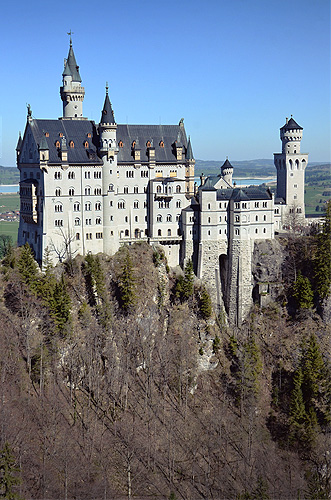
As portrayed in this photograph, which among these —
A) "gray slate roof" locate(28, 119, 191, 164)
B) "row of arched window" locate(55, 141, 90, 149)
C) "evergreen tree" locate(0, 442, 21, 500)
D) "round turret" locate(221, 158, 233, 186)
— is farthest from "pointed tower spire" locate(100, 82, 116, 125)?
"evergreen tree" locate(0, 442, 21, 500)

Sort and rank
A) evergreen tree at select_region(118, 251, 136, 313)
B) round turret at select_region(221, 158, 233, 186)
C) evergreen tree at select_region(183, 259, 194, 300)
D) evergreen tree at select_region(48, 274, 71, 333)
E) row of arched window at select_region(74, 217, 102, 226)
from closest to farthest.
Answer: evergreen tree at select_region(48, 274, 71, 333) → evergreen tree at select_region(118, 251, 136, 313) → row of arched window at select_region(74, 217, 102, 226) → evergreen tree at select_region(183, 259, 194, 300) → round turret at select_region(221, 158, 233, 186)

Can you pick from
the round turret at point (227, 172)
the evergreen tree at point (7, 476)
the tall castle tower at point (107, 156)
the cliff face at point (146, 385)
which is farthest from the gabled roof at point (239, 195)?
the evergreen tree at point (7, 476)

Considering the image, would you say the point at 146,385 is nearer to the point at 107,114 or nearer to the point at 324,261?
the point at 324,261

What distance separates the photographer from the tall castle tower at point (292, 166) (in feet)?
353

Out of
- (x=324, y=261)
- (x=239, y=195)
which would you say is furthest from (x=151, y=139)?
(x=324, y=261)

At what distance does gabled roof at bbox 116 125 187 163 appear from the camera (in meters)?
98.9

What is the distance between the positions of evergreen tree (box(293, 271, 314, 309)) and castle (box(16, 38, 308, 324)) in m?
7.30

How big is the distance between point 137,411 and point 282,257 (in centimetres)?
3394

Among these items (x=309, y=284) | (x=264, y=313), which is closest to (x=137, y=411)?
(x=264, y=313)

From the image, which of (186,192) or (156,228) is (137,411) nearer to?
(156,228)

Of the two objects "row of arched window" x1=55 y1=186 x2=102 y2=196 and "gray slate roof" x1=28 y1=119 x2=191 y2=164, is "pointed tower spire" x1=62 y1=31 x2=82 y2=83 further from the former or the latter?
"row of arched window" x1=55 y1=186 x2=102 y2=196

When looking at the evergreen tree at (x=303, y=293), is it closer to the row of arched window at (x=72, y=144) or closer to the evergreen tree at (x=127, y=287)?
the evergreen tree at (x=127, y=287)

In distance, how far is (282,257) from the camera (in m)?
102

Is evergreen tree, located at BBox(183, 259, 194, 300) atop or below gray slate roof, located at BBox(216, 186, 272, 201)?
below
